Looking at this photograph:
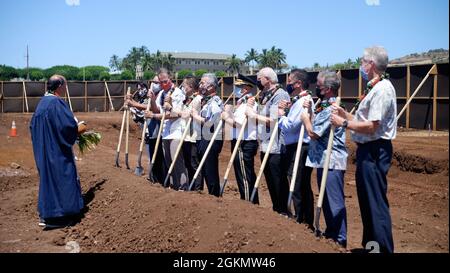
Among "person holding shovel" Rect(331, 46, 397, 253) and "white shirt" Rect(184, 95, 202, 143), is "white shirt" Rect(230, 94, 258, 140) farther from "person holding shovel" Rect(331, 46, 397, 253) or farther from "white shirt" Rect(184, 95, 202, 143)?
"person holding shovel" Rect(331, 46, 397, 253)

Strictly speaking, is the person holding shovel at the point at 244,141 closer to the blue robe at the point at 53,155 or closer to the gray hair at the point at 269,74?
the gray hair at the point at 269,74

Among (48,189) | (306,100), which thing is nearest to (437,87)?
(306,100)

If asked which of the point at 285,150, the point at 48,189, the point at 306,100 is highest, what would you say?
the point at 306,100

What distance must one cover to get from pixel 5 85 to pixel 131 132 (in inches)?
436

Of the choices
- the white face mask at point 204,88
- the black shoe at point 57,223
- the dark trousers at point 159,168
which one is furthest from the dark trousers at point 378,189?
the dark trousers at point 159,168

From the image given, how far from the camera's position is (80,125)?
7.26 meters

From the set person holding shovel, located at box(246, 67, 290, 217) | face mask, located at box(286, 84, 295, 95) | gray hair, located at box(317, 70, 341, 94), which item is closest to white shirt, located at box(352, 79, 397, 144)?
gray hair, located at box(317, 70, 341, 94)

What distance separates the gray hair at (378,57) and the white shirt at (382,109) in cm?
13

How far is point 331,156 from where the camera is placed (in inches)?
209

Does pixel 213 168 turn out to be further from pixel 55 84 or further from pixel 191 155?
pixel 55 84

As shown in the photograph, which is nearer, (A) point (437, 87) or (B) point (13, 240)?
(B) point (13, 240)

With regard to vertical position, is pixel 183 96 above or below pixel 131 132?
above

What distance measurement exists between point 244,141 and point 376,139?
2.59 meters
